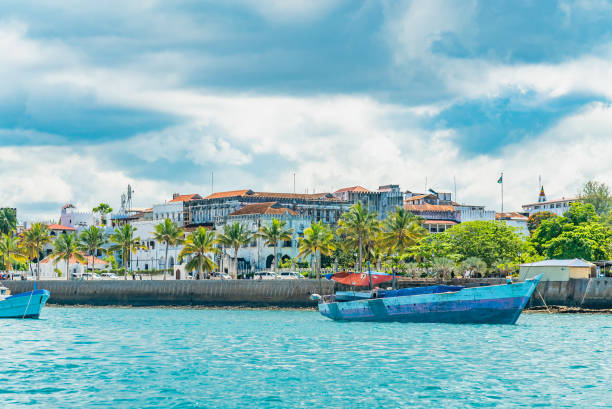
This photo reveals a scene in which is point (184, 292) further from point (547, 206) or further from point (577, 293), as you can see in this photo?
point (547, 206)

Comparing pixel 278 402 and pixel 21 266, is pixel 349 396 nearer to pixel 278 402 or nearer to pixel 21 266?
pixel 278 402

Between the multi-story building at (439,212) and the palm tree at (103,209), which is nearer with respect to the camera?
the multi-story building at (439,212)

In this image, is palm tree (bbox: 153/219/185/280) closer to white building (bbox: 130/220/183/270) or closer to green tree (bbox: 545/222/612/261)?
white building (bbox: 130/220/183/270)

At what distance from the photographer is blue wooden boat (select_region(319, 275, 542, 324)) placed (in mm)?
56250

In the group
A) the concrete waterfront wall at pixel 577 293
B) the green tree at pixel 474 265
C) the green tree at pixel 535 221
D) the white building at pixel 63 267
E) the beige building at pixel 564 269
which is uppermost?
the green tree at pixel 535 221

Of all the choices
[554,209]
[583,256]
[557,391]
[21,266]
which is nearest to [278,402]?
[557,391]

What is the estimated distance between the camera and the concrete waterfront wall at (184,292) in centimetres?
8100

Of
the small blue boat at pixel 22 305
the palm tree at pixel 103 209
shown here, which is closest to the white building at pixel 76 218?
the palm tree at pixel 103 209

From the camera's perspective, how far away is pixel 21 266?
148000 mm

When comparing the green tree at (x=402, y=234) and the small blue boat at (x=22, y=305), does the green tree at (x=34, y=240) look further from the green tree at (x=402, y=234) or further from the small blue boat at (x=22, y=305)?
the green tree at (x=402, y=234)

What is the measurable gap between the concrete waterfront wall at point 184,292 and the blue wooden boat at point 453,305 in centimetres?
1748

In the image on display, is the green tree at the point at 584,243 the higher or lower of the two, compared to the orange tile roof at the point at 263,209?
lower

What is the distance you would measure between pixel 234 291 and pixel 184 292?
680 centimetres

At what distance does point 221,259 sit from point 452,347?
3069 inches
